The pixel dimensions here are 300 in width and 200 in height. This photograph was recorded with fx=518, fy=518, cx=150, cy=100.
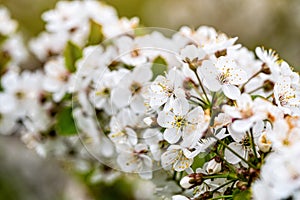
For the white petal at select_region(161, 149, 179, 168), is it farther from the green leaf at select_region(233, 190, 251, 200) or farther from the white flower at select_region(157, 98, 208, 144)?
the green leaf at select_region(233, 190, 251, 200)

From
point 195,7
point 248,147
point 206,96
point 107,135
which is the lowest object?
point 248,147

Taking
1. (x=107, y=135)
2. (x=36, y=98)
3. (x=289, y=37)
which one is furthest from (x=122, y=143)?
(x=289, y=37)

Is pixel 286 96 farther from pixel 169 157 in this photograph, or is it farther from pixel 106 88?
pixel 106 88

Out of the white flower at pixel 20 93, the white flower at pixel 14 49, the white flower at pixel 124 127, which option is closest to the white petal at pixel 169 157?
the white flower at pixel 124 127

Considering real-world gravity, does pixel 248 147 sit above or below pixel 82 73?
below

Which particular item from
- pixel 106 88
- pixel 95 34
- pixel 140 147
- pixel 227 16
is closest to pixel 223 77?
pixel 140 147

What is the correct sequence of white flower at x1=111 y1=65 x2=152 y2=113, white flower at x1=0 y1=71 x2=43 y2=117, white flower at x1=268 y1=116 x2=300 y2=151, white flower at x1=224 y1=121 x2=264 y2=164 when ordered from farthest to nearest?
white flower at x1=0 y1=71 x2=43 y2=117, white flower at x1=111 y1=65 x2=152 y2=113, white flower at x1=224 y1=121 x2=264 y2=164, white flower at x1=268 y1=116 x2=300 y2=151

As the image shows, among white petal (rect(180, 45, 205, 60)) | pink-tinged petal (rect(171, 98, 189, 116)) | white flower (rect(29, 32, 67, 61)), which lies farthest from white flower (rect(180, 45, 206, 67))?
white flower (rect(29, 32, 67, 61))

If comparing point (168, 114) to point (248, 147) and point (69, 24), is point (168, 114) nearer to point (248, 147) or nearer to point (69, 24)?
point (248, 147)
